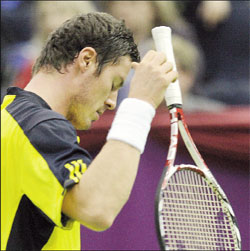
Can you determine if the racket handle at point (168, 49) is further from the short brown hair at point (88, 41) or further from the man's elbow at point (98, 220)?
the man's elbow at point (98, 220)

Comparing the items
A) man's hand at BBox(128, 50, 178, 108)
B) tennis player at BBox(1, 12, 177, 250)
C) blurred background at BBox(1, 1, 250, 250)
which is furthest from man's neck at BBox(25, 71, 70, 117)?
blurred background at BBox(1, 1, 250, 250)

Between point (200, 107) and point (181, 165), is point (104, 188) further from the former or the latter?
point (200, 107)

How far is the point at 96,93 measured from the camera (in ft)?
4.90

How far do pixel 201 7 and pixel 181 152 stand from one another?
0.76 meters

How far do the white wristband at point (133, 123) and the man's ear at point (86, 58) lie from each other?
24 cm

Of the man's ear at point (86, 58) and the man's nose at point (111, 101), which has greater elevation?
the man's ear at point (86, 58)

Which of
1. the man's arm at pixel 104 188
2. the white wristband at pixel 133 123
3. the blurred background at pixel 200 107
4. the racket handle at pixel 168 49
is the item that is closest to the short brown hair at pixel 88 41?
the racket handle at pixel 168 49

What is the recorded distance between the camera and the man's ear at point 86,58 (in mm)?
1459

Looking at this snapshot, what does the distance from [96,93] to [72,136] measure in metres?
0.28

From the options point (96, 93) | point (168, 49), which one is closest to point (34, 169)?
point (96, 93)

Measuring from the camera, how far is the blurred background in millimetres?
2857

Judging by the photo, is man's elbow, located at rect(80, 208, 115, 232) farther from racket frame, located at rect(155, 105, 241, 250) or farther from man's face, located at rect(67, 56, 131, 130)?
man's face, located at rect(67, 56, 131, 130)

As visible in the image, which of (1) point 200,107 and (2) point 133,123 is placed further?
(1) point 200,107

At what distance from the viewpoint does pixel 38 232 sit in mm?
1347
